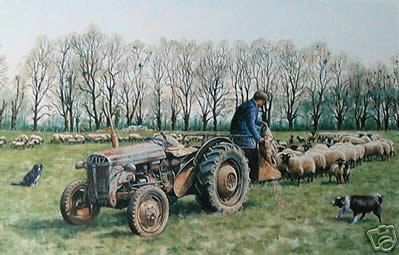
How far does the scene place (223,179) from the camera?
3.32m

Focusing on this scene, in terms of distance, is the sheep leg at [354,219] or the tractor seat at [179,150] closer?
the tractor seat at [179,150]

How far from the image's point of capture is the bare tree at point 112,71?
3279mm

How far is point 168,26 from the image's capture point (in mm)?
3412

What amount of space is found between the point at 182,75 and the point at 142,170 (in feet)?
1.89

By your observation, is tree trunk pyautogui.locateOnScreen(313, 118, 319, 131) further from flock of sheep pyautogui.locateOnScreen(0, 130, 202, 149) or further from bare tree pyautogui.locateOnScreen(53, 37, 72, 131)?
bare tree pyautogui.locateOnScreen(53, 37, 72, 131)

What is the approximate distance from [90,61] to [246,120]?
862 mm

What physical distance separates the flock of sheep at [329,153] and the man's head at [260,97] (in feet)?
0.75

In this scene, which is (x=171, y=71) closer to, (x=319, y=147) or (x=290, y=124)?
(x=290, y=124)

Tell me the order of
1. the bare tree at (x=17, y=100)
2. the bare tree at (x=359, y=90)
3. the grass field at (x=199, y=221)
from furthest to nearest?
the bare tree at (x=359, y=90)
the bare tree at (x=17, y=100)
the grass field at (x=199, y=221)

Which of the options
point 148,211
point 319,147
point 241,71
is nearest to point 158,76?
point 241,71

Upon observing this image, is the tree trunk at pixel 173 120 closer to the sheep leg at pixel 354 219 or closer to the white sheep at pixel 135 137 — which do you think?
the white sheep at pixel 135 137

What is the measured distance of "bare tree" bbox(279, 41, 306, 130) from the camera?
3.53m

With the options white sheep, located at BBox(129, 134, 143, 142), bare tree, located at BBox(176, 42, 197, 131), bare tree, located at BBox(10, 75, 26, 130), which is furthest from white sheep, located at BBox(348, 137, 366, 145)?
bare tree, located at BBox(10, 75, 26, 130)

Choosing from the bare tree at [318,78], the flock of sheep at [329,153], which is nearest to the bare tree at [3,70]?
the flock of sheep at [329,153]
